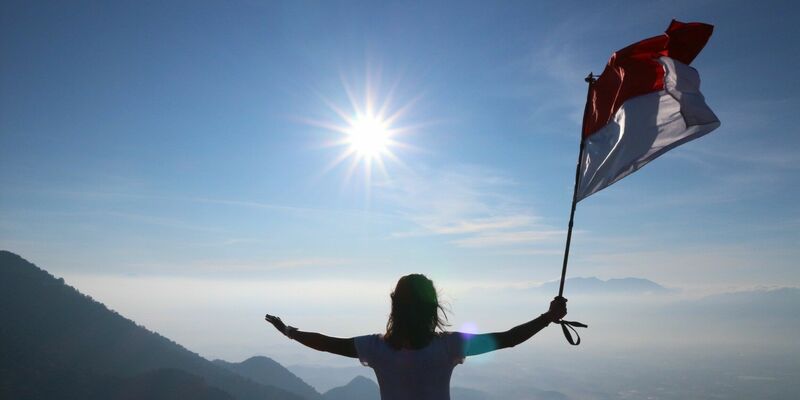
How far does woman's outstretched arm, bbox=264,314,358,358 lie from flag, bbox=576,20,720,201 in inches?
167

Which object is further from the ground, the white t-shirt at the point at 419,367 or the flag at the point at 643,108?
Answer: the flag at the point at 643,108

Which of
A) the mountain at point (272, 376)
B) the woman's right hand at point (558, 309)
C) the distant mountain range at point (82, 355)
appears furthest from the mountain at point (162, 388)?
the woman's right hand at point (558, 309)

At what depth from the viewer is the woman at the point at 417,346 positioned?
3990mm

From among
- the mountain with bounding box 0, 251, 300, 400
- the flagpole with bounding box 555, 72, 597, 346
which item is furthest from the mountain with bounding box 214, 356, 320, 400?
the flagpole with bounding box 555, 72, 597, 346

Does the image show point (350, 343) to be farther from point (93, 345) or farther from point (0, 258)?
point (0, 258)

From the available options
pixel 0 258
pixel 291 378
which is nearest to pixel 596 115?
pixel 0 258

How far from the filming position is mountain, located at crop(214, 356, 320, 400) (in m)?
185

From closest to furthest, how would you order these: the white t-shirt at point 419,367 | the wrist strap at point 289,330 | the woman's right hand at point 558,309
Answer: the white t-shirt at point 419,367 < the woman's right hand at point 558,309 < the wrist strap at point 289,330

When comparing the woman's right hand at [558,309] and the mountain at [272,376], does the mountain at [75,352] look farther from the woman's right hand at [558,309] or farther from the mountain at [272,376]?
the woman's right hand at [558,309]

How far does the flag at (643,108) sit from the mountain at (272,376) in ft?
630

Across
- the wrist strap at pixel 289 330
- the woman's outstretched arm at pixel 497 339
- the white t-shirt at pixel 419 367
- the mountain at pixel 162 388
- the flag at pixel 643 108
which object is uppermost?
the flag at pixel 643 108

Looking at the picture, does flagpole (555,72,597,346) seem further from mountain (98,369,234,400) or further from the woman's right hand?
mountain (98,369,234,400)

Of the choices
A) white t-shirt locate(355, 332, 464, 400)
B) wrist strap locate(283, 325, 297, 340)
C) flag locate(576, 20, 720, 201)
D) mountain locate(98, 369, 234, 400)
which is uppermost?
flag locate(576, 20, 720, 201)

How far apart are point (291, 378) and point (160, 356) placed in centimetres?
6521
